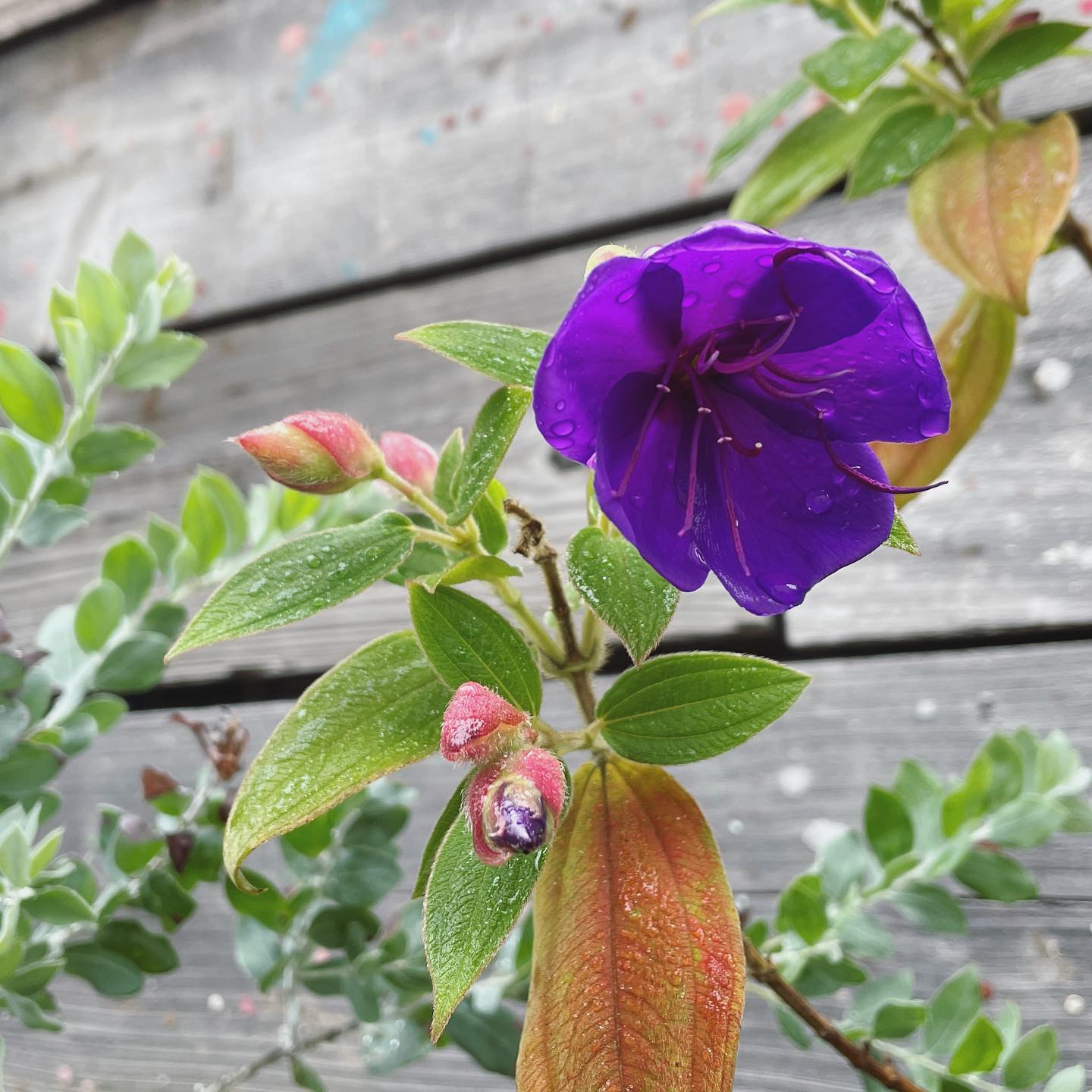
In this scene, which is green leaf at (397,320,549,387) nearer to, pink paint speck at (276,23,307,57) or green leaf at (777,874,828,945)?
green leaf at (777,874,828,945)

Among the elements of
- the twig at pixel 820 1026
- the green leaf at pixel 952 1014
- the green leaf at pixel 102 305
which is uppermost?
the green leaf at pixel 102 305

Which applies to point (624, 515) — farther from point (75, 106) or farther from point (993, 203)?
point (75, 106)

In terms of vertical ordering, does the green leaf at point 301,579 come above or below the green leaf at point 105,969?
above

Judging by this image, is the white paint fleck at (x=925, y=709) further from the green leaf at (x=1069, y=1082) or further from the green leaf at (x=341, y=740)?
the green leaf at (x=341, y=740)

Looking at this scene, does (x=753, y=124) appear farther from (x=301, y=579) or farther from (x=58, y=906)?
(x=58, y=906)

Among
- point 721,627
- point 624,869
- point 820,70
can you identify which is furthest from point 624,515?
point 721,627

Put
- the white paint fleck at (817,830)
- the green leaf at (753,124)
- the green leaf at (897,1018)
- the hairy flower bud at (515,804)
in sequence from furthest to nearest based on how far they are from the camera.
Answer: the white paint fleck at (817,830)
the green leaf at (753,124)
the green leaf at (897,1018)
the hairy flower bud at (515,804)

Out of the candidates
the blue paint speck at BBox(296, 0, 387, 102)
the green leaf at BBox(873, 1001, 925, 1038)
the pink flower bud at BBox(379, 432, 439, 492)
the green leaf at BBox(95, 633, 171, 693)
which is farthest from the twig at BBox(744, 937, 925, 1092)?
the blue paint speck at BBox(296, 0, 387, 102)

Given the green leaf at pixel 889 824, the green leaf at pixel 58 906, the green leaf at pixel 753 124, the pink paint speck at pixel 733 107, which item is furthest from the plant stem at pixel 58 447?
the pink paint speck at pixel 733 107
